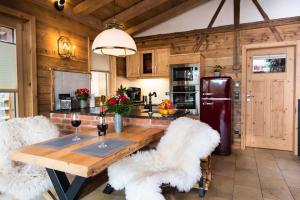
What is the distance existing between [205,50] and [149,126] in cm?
276

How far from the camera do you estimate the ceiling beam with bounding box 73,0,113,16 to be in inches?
145

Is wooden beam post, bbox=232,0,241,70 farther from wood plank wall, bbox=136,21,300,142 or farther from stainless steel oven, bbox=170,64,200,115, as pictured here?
stainless steel oven, bbox=170,64,200,115

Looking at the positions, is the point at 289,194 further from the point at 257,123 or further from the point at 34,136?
the point at 34,136

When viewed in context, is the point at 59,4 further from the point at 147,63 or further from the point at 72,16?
the point at 147,63

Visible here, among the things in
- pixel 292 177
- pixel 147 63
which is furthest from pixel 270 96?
pixel 147 63

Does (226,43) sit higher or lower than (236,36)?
lower

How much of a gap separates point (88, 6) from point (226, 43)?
2815 millimetres

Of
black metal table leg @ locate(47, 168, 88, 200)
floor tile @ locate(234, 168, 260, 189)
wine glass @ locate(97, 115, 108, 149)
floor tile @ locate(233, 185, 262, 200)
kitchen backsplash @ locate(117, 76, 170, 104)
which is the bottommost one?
floor tile @ locate(233, 185, 262, 200)

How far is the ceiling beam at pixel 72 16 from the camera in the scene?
3269 mm

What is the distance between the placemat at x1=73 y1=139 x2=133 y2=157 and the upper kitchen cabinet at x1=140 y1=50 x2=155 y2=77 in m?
3.35

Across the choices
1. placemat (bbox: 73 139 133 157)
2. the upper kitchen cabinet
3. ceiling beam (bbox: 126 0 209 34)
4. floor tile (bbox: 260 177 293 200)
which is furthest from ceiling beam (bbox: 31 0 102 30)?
floor tile (bbox: 260 177 293 200)

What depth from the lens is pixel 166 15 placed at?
473 centimetres

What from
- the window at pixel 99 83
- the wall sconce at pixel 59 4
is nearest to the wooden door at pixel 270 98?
the window at pixel 99 83

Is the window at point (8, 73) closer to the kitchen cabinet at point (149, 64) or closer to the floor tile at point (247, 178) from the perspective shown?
the kitchen cabinet at point (149, 64)
